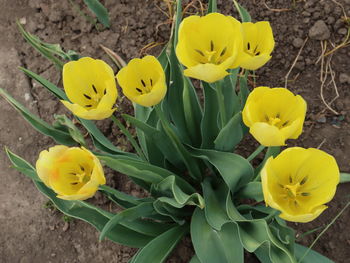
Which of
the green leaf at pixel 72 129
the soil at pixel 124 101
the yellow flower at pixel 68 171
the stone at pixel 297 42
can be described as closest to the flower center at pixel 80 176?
the yellow flower at pixel 68 171

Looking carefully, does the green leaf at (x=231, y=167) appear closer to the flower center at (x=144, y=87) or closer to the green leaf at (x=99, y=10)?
the flower center at (x=144, y=87)

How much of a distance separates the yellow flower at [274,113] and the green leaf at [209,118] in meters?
0.29

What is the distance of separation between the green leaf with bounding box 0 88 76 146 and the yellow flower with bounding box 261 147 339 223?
26.0 inches

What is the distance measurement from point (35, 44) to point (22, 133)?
0.83 metres

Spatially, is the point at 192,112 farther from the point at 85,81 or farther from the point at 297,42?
the point at 297,42

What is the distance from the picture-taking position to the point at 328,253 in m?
1.67

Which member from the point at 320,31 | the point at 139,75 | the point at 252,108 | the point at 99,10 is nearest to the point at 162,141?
the point at 139,75

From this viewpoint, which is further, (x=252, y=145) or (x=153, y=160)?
(x=252, y=145)

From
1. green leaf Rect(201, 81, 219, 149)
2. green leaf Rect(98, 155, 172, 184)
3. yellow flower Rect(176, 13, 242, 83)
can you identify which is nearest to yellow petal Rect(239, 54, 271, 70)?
yellow flower Rect(176, 13, 242, 83)

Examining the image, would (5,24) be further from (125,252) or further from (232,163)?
(232,163)

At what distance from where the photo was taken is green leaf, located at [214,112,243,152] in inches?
50.0

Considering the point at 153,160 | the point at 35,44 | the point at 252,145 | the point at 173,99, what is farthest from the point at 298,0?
the point at 35,44

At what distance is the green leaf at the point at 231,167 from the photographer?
1.32 m

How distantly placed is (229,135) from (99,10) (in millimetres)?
997
